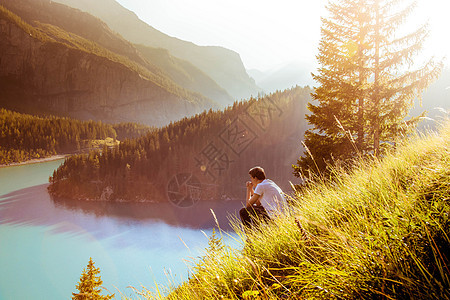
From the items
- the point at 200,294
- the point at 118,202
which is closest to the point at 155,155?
the point at 118,202

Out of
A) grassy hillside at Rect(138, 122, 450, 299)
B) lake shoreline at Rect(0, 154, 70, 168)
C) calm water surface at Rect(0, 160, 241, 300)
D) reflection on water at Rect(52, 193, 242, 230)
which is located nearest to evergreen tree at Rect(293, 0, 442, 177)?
grassy hillside at Rect(138, 122, 450, 299)

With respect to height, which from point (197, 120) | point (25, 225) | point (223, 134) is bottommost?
point (25, 225)

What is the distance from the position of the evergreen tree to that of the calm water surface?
37018mm

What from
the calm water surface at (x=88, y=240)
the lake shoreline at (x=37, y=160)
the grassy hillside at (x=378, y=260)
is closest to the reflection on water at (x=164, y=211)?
the calm water surface at (x=88, y=240)

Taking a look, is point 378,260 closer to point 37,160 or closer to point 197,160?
point 197,160

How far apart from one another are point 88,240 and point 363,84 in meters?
85.2

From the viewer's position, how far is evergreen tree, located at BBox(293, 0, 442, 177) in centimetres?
1099

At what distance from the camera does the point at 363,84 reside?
11695mm

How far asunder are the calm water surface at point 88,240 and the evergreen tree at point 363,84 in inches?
1457

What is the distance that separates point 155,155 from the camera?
9994 cm

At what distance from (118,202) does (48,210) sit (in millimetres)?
26344

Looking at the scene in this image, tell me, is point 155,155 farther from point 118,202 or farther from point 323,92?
point 323,92

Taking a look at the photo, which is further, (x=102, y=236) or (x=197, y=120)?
Answer: (x=197, y=120)

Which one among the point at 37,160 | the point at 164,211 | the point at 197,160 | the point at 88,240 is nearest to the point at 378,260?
the point at 88,240
